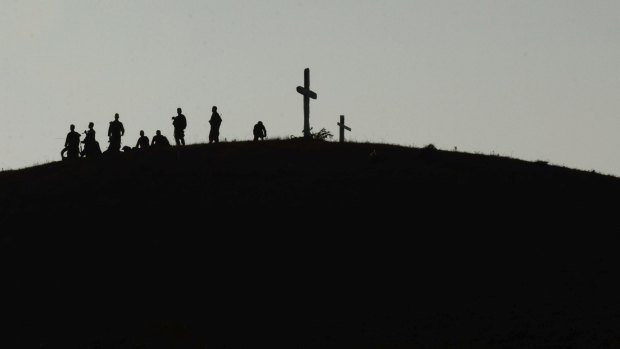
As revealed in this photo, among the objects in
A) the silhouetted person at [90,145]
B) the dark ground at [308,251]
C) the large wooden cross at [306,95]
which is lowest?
the dark ground at [308,251]

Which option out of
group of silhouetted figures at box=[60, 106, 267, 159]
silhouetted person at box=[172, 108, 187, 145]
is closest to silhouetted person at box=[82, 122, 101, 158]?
group of silhouetted figures at box=[60, 106, 267, 159]

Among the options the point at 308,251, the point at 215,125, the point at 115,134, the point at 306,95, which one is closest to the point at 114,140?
the point at 115,134

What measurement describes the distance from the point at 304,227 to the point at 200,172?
7.38 meters

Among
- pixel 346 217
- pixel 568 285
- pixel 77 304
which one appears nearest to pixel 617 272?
pixel 568 285

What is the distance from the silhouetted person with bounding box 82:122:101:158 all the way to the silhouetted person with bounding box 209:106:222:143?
515cm

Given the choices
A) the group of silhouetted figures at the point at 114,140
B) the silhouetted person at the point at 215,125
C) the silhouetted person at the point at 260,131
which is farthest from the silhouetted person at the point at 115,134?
the silhouetted person at the point at 260,131

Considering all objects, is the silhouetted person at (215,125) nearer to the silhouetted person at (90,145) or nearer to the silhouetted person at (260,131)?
the silhouetted person at (260,131)

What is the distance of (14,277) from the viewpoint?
35.2 meters

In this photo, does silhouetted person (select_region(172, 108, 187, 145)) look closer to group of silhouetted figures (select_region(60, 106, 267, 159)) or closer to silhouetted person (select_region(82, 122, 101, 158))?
group of silhouetted figures (select_region(60, 106, 267, 159))

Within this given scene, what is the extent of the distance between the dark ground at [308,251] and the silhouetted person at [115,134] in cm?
157

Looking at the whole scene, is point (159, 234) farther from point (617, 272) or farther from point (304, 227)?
point (617, 272)

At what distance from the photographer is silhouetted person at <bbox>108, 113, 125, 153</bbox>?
4719 centimetres

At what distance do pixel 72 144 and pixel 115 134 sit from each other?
197 centimetres

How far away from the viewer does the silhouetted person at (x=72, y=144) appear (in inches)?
1871
